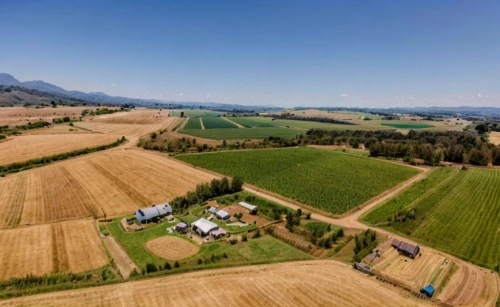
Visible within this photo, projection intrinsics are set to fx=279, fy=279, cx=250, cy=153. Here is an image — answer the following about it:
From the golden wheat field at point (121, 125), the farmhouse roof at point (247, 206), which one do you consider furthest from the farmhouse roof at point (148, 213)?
the golden wheat field at point (121, 125)

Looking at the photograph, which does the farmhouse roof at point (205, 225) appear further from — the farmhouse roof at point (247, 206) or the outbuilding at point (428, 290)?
the outbuilding at point (428, 290)

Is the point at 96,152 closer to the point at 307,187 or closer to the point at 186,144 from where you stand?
the point at 186,144

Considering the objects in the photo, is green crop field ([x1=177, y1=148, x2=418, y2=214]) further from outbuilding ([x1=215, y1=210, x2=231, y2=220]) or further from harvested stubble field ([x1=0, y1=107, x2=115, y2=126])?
harvested stubble field ([x1=0, y1=107, x2=115, y2=126])

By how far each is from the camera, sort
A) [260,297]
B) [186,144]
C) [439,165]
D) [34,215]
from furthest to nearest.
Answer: [186,144], [439,165], [34,215], [260,297]

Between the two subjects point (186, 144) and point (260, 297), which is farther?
point (186, 144)

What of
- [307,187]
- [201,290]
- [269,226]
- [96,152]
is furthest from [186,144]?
[201,290]

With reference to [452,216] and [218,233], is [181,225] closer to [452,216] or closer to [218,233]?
[218,233]
